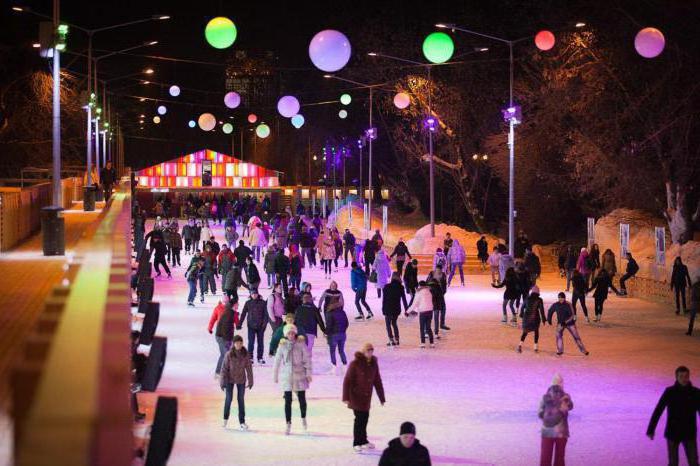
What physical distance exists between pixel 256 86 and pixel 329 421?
105680 millimetres

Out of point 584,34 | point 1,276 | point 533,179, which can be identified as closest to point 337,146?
point 533,179

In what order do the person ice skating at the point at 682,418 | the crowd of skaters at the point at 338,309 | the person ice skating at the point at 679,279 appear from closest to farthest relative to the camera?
the person ice skating at the point at 682,418 → the crowd of skaters at the point at 338,309 → the person ice skating at the point at 679,279

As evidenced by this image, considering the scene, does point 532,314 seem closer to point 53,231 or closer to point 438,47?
point 53,231

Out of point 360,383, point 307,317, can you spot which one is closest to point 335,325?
point 307,317

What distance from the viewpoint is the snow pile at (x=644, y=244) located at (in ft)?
101

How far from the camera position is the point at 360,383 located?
12.5 meters

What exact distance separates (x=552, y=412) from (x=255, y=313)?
7.45 meters

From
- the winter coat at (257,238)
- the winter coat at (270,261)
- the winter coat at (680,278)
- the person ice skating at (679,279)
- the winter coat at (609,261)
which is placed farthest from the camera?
the winter coat at (257,238)

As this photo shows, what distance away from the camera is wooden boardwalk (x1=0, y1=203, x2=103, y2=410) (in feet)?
32.2

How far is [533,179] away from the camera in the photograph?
162 ft

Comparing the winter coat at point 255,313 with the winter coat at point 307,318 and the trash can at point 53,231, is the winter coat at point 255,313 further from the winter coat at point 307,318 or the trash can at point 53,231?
the trash can at point 53,231

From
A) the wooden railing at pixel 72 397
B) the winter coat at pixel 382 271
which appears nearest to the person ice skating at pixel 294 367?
the wooden railing at pixel 72 397

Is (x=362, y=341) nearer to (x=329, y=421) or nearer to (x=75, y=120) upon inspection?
(x=329, y=421)

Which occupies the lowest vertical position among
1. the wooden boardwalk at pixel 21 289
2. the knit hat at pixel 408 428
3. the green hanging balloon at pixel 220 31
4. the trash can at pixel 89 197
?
the knit hat at pixel 408 428
